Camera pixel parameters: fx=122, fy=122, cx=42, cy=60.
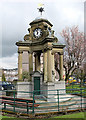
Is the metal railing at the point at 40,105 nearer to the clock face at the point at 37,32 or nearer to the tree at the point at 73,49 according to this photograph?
the clock face at the point at 37,32

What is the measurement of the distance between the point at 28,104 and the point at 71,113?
2.77m

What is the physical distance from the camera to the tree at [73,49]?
2480cm

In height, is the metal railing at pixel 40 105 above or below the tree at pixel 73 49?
below

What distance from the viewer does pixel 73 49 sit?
2525cm

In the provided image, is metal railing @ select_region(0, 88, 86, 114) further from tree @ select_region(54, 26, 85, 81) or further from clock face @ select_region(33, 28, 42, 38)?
tree @ select_region(54, 26, 85, 81)

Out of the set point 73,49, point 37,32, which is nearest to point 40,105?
point 37,32

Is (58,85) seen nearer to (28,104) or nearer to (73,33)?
(28,104)

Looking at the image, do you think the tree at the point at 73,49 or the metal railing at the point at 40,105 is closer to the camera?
the metal railing at the point at 40,105

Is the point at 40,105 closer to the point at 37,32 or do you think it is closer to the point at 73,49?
the point at 37,32

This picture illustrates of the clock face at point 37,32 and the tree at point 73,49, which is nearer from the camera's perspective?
the clock face at point 37,32

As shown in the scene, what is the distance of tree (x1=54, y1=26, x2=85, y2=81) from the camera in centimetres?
2480

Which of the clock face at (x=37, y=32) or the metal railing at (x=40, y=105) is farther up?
the clock face at (x=37, y=32)

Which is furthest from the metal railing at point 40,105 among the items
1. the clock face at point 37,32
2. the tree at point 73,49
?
the tree at point 73,49

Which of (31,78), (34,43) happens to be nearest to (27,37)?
(34,43)
